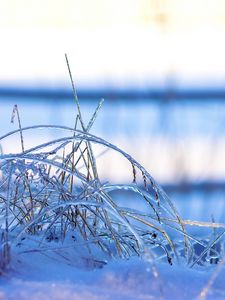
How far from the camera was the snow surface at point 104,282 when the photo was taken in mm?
588

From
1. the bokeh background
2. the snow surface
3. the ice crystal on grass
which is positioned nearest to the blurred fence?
the bokeh background

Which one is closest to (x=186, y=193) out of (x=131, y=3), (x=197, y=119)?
(x=197, y=119)

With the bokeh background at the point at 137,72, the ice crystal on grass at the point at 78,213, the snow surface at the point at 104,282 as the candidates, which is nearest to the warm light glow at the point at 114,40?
the bokeh background at the point at 137,72

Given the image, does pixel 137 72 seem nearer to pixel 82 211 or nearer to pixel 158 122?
pixel 158 122

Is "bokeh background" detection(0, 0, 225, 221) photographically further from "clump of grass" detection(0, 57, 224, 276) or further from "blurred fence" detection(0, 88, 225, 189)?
"clump of grass" detection(0, 57, 224, 276)

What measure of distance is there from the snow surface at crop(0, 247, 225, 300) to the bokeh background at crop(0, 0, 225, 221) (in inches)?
78.6

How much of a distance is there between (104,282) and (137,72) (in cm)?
225

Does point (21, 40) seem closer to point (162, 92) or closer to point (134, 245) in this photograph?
point (162, 92)

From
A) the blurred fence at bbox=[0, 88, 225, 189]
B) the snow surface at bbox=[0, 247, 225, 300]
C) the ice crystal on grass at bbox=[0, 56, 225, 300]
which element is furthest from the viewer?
the blurred fence at bbox=[0, 88, 225, 189]

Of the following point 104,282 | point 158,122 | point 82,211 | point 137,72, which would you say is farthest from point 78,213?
point 137,72

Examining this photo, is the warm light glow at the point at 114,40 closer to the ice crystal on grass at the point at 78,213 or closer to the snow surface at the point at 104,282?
the ice crystal on grass at the point at 78,213

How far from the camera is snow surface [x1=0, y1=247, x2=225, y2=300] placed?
1.93 feet

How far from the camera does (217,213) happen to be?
253cm

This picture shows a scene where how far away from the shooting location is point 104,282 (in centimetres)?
62
